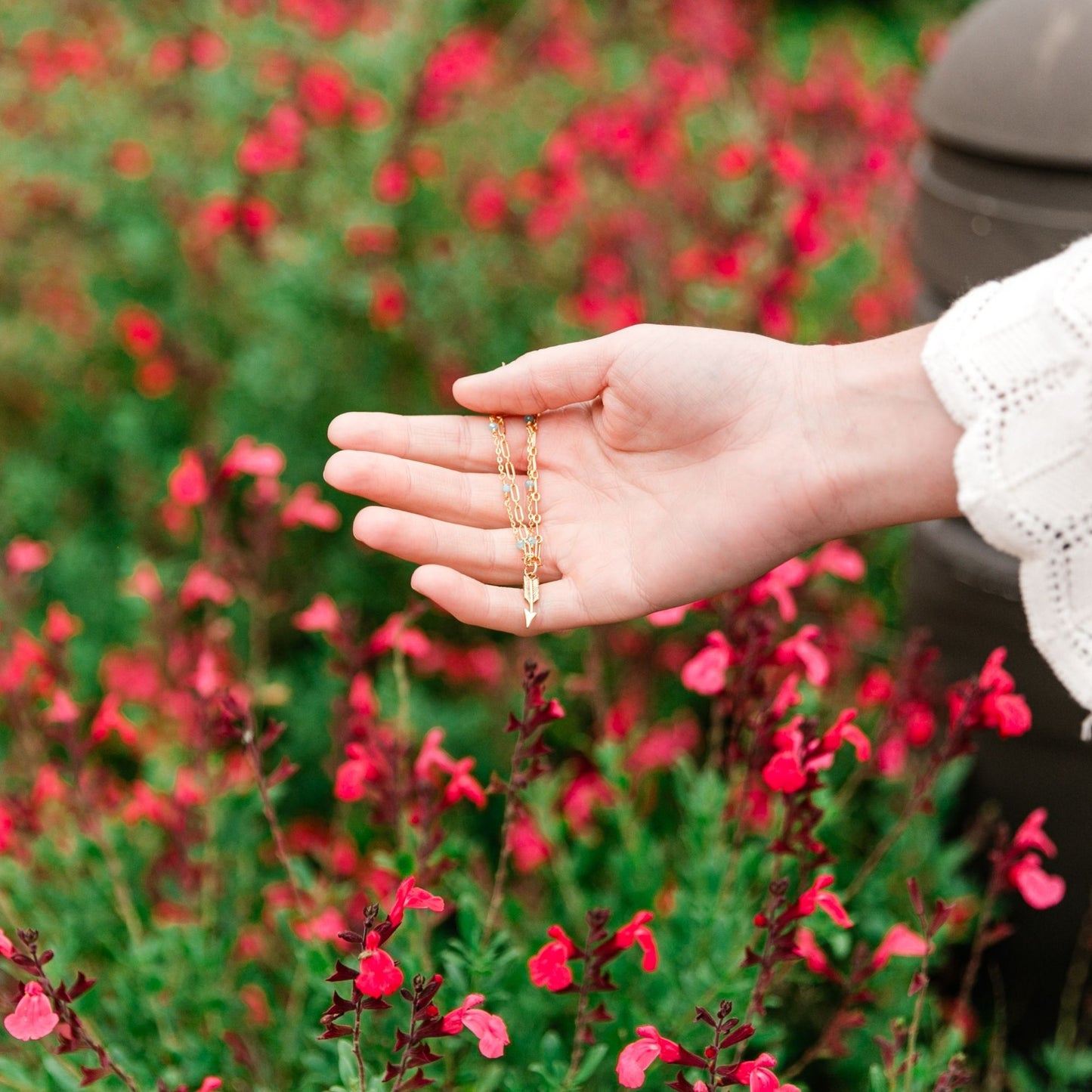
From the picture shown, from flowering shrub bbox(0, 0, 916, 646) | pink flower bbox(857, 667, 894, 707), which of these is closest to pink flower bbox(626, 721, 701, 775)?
pink flower bbox(857, 667, 894, 707)

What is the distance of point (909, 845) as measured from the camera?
6.50 feet

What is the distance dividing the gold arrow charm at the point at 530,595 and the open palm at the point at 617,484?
0.04ft

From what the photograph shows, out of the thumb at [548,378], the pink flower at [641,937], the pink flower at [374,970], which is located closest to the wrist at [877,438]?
the thumb at [548,378]

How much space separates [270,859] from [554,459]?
114 centimetres

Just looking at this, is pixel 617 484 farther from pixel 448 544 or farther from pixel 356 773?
pixel 356 773

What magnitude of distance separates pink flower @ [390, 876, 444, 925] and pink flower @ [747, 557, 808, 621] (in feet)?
2.41

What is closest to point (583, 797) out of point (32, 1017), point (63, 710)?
point (63, 710)

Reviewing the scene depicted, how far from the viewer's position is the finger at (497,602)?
1.64m

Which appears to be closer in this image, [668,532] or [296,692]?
[668,532]

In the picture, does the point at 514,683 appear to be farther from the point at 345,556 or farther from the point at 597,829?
the point at 345,556

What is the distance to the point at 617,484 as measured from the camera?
1.84 meters

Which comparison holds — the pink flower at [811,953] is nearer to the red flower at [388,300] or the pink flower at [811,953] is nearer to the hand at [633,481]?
the hand at [633,481]

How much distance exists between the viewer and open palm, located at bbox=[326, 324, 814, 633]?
170cm

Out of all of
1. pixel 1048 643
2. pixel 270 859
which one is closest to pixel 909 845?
pixel 1048 643
